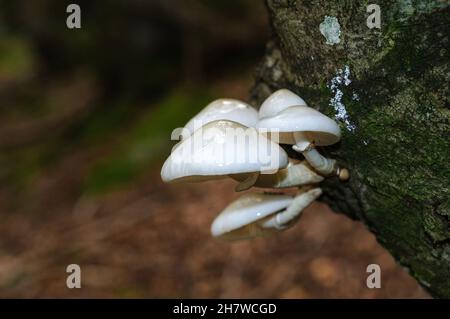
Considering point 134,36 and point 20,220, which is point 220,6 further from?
point 20,220

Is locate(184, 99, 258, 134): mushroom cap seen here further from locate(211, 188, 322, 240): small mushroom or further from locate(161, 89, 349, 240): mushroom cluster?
locate(211, 188, 322, 240): small mushroom

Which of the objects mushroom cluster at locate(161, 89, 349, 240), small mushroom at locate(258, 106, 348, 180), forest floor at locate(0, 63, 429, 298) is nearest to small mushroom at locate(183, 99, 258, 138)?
mushroom cluster at locate(161, 89, 349, 240)

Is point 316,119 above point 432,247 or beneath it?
above

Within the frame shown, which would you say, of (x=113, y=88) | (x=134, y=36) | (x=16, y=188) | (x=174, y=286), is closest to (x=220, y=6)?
(x=134, y=36)

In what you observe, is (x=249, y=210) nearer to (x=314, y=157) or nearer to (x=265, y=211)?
(x=265, y=211)

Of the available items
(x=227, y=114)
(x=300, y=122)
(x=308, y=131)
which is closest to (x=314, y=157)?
(x=308, y=131)

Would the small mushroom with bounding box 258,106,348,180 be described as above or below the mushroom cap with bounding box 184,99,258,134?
below
